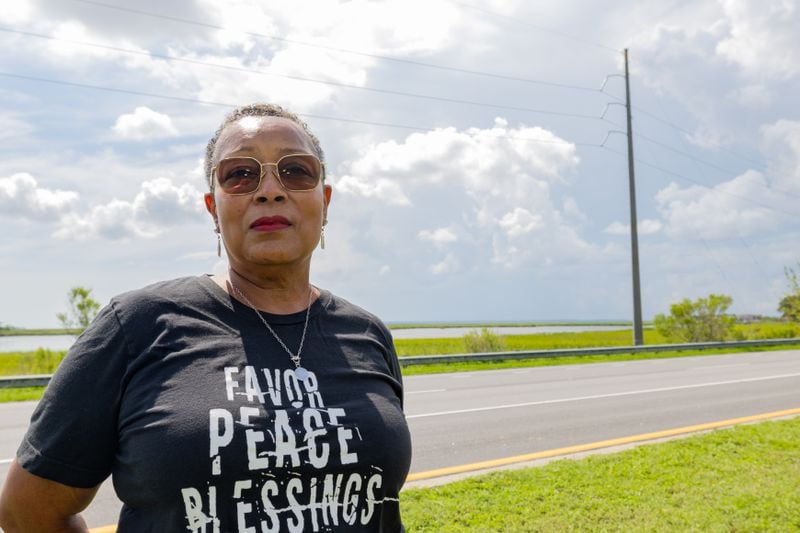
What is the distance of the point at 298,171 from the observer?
1.86 m

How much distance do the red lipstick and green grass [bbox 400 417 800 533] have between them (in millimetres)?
3234

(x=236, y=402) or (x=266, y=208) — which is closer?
(x=236, y=402)

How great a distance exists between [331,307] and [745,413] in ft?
32.5

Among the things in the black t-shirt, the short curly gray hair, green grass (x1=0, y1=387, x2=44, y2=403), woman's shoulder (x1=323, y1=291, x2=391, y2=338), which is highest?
the short curly gray hair

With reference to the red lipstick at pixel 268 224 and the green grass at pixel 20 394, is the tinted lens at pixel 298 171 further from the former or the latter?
the green grass at pixel 20 394

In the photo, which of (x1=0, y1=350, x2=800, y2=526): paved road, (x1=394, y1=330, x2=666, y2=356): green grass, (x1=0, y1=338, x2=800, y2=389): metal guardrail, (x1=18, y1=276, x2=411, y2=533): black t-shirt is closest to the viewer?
(x1=18, y1=276, x2=411, y2=533): black t-shirt

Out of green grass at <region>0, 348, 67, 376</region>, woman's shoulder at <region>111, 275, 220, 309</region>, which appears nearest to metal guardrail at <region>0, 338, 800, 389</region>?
green grass at <region>0, 348, 67, 376</region>

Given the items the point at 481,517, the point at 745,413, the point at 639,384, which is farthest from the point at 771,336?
the point at 481,517

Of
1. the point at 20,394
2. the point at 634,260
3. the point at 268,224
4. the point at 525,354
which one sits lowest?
the point at 20,394

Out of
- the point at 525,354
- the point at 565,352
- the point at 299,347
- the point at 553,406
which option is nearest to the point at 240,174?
the point at 299,347

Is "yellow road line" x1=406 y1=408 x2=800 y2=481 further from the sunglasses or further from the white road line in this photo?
the sunglasses

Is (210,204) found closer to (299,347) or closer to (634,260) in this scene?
(299,347)

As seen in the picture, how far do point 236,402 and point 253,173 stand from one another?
24.0 inches

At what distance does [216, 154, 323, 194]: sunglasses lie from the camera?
182 cm
